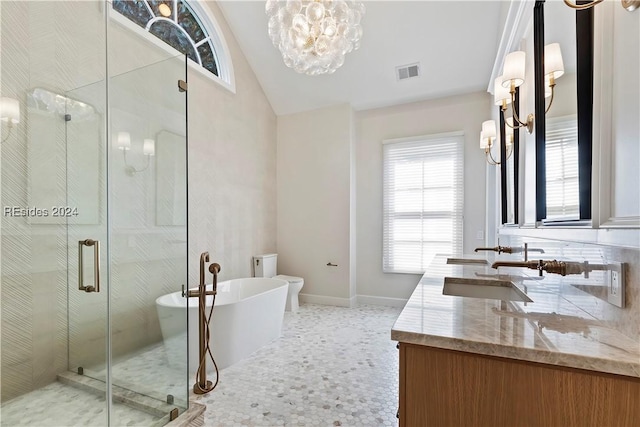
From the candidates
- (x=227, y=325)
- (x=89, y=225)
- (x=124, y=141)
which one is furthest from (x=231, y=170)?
(x=227, y=325)

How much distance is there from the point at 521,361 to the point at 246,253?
361cm

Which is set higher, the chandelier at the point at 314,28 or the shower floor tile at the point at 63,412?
the chandelier at the point at 314,28

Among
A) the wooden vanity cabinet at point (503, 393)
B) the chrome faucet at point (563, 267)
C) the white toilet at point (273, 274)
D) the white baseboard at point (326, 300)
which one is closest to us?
the wooden vanity cabinet at point (503, 393)

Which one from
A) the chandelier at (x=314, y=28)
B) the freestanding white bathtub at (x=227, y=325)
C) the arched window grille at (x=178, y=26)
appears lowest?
the freestanding white bathtub at (x=227, y=325)

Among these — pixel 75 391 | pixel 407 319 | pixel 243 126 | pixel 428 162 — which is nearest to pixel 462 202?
pixel 428 162

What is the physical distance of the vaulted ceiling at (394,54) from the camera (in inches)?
125

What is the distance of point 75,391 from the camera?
193 centimetres

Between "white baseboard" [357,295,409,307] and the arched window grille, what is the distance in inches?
143

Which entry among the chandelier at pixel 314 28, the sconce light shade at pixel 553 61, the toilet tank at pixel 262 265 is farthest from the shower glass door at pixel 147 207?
the sconce light shade at pixel 553 61

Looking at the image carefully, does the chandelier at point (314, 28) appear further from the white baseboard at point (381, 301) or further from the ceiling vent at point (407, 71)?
the white baseboard at point (381, 301)

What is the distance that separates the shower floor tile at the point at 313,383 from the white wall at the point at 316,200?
111 centimetres

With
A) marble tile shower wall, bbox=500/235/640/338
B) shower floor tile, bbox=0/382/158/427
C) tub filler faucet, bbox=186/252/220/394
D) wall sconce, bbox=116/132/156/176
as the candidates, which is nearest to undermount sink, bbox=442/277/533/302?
marble tile shower wall, bbox=500/235/640/338

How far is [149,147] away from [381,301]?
348 cm

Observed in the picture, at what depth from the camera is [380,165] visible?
4371 millimetres
